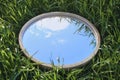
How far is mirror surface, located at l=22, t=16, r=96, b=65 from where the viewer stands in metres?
2.26

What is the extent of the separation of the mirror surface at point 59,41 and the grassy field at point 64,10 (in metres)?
0.06

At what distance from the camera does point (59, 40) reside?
234 centimetres

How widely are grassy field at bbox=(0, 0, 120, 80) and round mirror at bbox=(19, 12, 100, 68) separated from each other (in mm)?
50

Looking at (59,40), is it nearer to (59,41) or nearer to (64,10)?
(59,41)

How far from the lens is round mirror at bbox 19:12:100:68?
2.25 meters

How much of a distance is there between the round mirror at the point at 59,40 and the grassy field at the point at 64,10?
5 cm

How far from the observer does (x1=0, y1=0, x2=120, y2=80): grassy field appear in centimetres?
221

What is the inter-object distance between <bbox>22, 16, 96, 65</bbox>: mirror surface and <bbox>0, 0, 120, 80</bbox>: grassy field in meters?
0.06

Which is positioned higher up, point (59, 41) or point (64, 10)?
point (64, 10)

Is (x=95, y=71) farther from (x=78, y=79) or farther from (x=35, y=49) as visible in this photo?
(x=35, y=49)

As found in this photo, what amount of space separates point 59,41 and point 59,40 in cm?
1

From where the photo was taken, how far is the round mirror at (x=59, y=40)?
2250 mm

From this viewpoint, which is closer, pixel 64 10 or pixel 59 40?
pixel 59 40

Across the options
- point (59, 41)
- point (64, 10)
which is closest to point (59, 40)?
point (59, 41)
